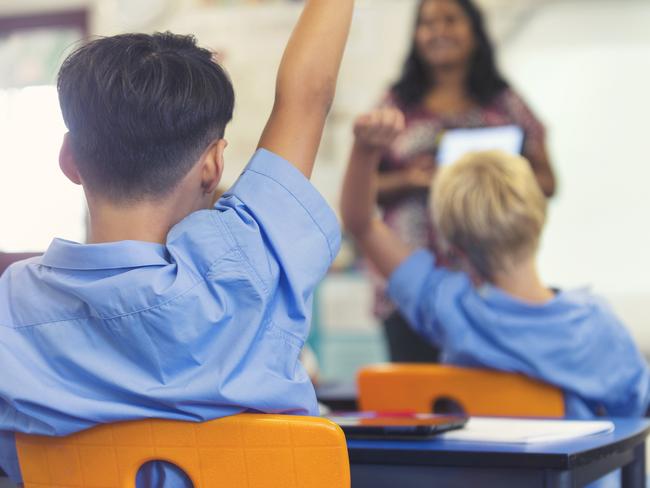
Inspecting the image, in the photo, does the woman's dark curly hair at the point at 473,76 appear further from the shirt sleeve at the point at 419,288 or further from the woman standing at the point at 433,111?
the shirt sleeve at the point at 419,288

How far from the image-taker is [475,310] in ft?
4.98

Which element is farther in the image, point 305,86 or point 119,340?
point 305,86

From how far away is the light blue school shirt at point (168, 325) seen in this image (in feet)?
2.79

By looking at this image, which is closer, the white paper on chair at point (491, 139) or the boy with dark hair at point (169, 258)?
the boy with dark hair at point (169, 258)

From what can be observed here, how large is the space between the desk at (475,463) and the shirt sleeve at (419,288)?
60 cm

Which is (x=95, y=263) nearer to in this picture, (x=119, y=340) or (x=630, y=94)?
(x=119, y=340)

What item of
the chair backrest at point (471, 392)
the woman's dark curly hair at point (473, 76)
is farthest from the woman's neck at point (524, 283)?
the woman's dark curly hair at point (473, 76)

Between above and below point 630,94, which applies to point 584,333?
below

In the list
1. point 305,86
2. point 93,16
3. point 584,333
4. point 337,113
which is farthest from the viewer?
point 93,16

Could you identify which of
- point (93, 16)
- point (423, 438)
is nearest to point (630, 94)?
point (93, 16)

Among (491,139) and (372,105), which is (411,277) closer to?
(491,139)

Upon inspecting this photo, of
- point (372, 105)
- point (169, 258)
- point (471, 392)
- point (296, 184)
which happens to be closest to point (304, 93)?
point (296, 184)

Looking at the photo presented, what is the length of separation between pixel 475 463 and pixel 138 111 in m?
0.46

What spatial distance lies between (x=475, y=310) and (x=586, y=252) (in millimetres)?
2634
